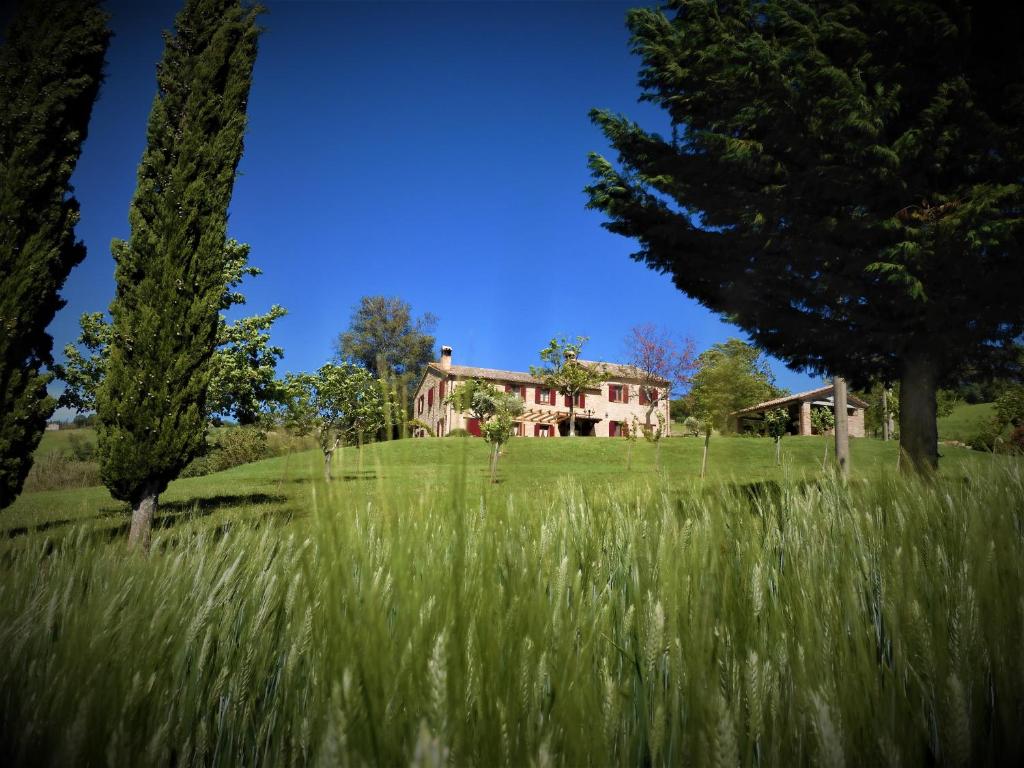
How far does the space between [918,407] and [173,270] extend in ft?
38.9

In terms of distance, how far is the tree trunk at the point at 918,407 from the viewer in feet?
26.3

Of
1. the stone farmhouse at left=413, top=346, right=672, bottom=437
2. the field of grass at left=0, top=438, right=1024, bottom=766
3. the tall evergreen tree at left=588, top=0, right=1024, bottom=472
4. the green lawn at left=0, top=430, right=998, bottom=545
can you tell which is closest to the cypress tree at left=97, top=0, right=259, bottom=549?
the green lawn at left=0, top=430, right=998, bottom=545

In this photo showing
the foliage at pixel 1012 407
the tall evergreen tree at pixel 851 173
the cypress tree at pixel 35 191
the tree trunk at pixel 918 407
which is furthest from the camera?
the foliage at pixel 1012 407

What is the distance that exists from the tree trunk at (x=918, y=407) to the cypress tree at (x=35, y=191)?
12.7 m

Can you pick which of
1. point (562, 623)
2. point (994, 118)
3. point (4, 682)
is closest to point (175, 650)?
point (4, 682)

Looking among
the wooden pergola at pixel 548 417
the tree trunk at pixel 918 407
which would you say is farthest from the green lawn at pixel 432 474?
the wooden pergola at pixel 548 417

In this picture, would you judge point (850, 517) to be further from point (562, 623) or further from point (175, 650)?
point (175, 650)

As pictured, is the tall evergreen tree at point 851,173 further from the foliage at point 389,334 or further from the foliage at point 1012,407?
the foliage at point 389,334

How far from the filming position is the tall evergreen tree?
626cm

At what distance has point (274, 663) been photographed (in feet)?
4.11

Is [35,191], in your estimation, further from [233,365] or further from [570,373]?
[570,373]

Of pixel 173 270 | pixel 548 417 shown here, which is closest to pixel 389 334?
pixel 548 417

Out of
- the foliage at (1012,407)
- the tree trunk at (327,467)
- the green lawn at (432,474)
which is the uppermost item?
the foliage at (1012,407)

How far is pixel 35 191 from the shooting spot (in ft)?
22.5
